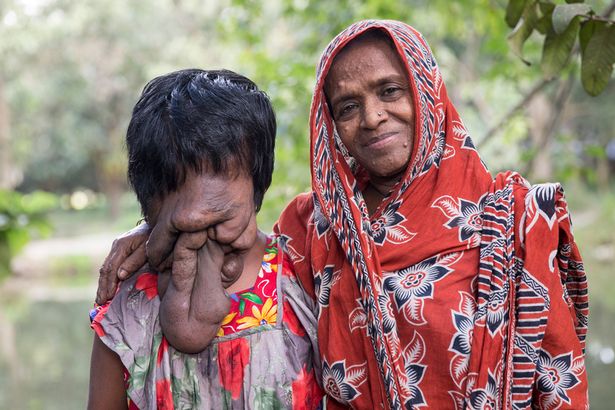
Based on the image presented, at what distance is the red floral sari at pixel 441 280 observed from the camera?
1.60 m

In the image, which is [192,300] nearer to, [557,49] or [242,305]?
[242,305]

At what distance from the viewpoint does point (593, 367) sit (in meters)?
6.29

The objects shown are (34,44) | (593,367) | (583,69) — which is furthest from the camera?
(34,44)

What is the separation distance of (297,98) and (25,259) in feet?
38.4

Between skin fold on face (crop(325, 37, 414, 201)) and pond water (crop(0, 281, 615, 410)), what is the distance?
4.35 meters

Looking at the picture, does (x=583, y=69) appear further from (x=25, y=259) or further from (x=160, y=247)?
(x=25, y=259)

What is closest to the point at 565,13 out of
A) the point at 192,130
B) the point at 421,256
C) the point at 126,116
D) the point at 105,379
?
the point at 421,256

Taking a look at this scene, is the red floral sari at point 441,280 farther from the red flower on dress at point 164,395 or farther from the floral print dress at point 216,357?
the red flower on dress at point 164,395

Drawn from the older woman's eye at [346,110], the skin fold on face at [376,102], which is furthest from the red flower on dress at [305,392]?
the older woman's eye at [346,110]

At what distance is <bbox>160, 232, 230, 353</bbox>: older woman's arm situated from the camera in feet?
5.29

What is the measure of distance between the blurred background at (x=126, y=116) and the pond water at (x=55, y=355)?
0.03m

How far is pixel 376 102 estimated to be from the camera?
176 centimetres

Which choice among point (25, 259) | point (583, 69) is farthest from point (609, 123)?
point (583, 69)

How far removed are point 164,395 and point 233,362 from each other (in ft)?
0.55
